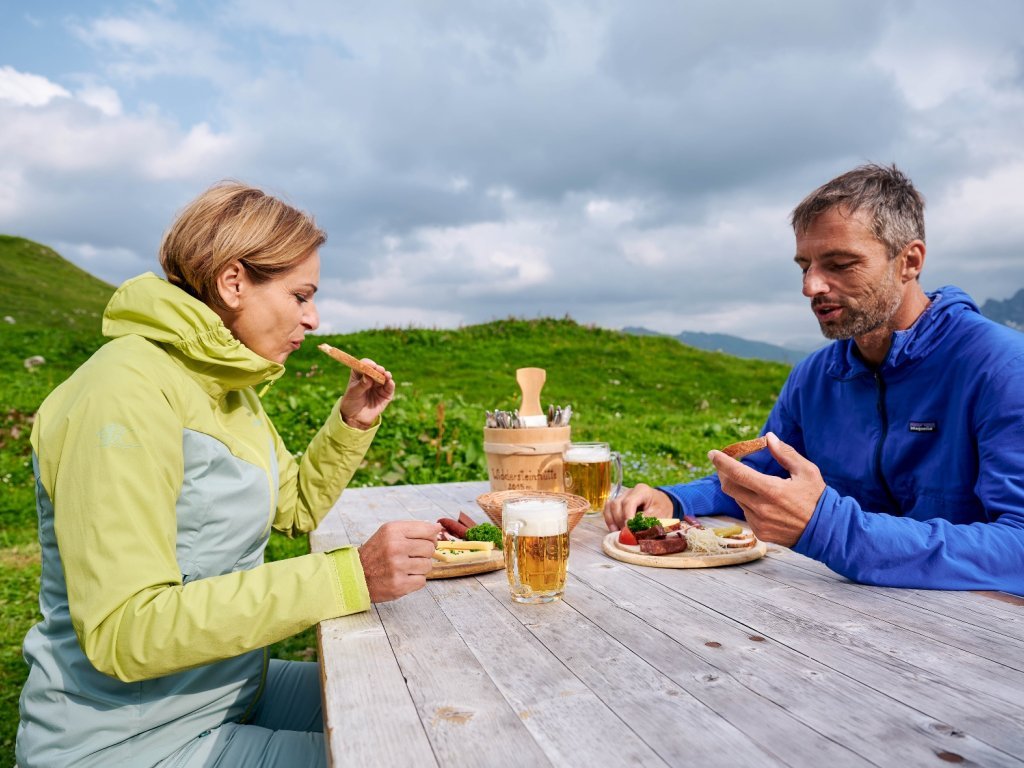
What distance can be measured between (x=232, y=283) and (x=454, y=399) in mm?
9433

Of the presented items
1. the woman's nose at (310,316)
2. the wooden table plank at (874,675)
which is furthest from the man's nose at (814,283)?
the woman's nose at (310,316)

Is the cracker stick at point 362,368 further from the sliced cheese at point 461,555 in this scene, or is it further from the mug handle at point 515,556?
the mug handle at point 515,556

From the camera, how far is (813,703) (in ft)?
4.74

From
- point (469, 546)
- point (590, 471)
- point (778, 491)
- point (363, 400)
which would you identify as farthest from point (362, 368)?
point (778, 491)

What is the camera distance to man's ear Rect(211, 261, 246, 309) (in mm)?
2254

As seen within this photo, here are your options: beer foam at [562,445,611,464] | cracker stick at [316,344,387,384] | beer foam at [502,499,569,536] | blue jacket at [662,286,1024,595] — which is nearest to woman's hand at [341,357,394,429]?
cracker stick at [316,344,387,384]

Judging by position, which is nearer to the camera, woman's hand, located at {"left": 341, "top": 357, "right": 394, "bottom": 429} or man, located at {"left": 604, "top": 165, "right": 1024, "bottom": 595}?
man, located at {"left": 604, "top": 165, "right": 1024, "bottom": 595}

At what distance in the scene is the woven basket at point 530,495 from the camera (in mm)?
2590

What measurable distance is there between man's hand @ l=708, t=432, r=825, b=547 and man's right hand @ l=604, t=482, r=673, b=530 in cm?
67

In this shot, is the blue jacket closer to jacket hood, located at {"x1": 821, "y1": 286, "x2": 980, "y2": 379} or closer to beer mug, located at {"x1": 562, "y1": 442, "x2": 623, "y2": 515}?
jacket hood, located at {"x1": 821, "y1": 286, "x2": 980, "y2": 379}

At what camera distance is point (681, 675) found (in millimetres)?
1586

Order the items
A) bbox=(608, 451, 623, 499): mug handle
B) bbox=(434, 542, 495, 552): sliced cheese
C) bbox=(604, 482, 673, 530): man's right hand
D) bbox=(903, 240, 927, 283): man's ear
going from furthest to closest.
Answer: bbox=(608, 451, 623, 499): mug handle < bbox=(903, 240, 927, 283): man's ear < bbox=(604, 482, 673, 530): man's right hand < bbox=(434, 542, 495, 552): sliced cheese

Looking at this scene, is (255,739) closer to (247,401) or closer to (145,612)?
(145,612)

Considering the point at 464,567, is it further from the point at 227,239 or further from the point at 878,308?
the point at 878,308
